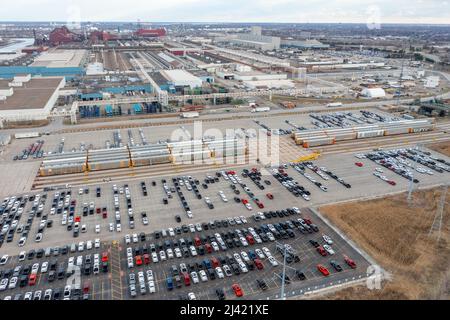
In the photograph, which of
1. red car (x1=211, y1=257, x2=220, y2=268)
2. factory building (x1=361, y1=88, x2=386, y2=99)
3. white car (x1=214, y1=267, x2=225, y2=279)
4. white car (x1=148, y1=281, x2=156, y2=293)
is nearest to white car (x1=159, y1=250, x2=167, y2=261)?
white car (x1=148, y1=281, x2=156, y2=293)

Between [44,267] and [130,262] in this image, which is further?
[130,262]

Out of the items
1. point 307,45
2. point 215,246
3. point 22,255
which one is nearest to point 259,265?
point 215,246

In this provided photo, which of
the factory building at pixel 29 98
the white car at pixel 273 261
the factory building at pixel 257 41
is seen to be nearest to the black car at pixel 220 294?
the white car at pixel 273 261

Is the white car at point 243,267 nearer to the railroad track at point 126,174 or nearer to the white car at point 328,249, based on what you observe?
the white car at point 328,249

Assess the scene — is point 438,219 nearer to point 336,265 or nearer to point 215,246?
point 336,265

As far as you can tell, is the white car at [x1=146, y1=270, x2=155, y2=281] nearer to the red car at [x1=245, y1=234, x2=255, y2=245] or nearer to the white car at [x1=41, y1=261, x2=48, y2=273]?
the white car at [x1=41, y1=261, x2=48, y2=273]

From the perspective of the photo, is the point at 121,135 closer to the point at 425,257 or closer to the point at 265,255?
the point at 265,255

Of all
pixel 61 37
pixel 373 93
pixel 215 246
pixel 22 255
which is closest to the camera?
pixel 22 255
